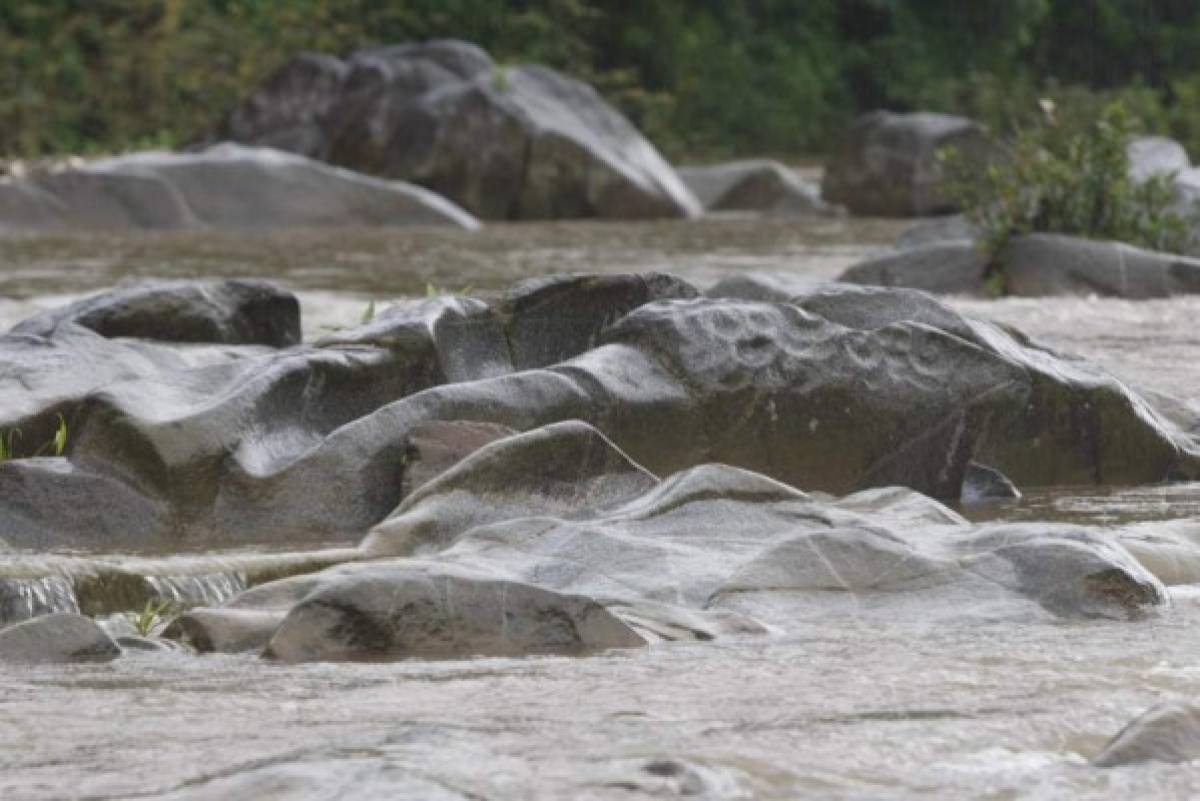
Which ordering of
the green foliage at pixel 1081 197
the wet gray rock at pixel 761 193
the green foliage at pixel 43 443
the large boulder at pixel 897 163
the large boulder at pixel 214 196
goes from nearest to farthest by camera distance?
the green foliage at pixel 43 443
the green foliage at pixel 1081 197
the large boulder at pixel 214 196
the large boulder at pixel 897 163
the wet gray rock at pixel 761 193

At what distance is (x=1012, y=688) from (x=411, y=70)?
61.7ft

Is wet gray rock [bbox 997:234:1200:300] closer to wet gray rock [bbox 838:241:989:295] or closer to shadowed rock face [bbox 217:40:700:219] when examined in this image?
wet gray rock [bbox 838:241:989:295]

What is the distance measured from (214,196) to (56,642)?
14.6 metres

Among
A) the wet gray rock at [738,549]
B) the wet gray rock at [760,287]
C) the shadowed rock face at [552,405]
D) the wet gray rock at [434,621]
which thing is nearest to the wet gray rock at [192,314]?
the shadowed rock face at [552,405]

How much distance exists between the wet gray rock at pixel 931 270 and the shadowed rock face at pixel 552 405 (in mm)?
5797

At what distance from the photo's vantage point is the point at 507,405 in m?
6.25

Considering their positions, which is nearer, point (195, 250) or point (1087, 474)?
point (1087, 474)

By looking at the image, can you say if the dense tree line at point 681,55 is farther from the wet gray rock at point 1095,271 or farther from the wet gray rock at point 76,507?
the wet gray rock at point 76,507

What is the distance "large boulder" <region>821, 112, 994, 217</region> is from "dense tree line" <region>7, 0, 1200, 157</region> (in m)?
1.13

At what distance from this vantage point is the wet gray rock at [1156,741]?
3420 millimetres

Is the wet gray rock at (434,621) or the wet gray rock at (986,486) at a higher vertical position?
the wet gray rock at (434,621)

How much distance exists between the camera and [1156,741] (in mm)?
3445

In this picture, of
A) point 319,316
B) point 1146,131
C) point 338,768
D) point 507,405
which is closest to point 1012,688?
point 338,768

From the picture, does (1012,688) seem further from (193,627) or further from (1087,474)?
(1087,474)
